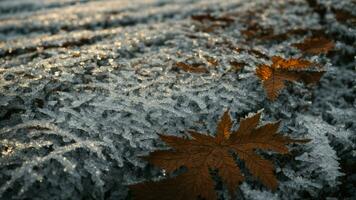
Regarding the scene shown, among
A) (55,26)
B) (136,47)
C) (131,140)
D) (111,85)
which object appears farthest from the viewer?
(55,26)

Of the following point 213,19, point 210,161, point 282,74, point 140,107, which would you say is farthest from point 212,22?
point 210,161

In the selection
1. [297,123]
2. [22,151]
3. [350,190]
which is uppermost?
[22,151]

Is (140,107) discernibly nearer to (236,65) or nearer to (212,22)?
(236,65)

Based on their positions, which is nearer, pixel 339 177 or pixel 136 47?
pixel 339 177

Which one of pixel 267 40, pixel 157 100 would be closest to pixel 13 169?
pixel 157 100

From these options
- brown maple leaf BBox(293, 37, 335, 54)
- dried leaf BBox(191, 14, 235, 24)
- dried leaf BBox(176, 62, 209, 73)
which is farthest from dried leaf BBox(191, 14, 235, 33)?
dried leaf BBox(176, 62, 209, 73)

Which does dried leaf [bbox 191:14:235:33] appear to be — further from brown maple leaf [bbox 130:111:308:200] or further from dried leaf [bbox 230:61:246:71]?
brown maple leaf [bbox 130:111:308:200]

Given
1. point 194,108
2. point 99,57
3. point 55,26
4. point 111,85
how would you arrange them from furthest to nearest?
point 55,26, point 99,57, point 111,85, point 194,108

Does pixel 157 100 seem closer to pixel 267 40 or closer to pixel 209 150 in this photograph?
pixel 209 150
